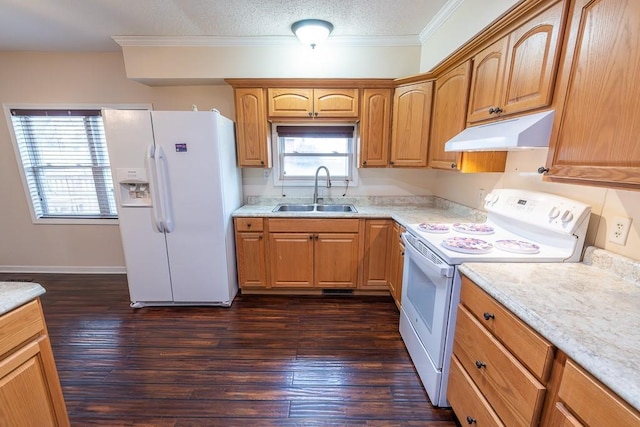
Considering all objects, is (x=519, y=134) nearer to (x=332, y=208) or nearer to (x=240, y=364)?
(x=332, y=208)

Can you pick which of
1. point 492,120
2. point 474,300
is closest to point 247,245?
point 474,300

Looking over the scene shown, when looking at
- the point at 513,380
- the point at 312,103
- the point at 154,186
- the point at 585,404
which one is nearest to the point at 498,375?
the point at 513,380

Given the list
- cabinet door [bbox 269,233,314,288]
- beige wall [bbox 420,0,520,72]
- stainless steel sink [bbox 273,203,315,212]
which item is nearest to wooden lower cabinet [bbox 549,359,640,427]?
beige wall [bbox 420,0,520,72]

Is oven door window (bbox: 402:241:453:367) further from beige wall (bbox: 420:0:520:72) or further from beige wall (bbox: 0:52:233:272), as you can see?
beige wall (bbox: 0:52:233:272)

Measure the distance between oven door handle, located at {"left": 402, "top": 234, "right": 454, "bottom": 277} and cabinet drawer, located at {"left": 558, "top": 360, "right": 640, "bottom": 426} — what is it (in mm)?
600

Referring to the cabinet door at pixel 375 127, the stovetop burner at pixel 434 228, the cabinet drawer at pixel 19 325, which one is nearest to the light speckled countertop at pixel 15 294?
the cabinet drawer at pixel 19 325

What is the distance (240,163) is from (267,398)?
2043mm

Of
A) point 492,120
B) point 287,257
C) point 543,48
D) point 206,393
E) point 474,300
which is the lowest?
point 206,393

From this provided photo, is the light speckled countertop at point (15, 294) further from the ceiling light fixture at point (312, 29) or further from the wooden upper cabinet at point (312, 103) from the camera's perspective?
the ceiling light fixture at point (312, 29)

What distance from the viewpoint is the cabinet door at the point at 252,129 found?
2.60 m

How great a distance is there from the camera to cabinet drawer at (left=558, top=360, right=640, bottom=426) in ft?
2.06

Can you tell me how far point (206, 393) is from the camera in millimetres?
1635

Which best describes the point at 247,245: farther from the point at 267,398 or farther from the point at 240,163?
the point at 267,398

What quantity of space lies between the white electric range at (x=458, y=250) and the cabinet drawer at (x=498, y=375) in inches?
5.1
